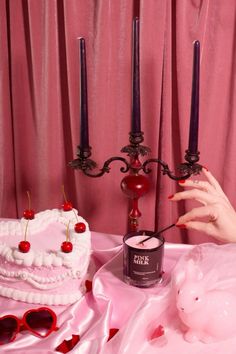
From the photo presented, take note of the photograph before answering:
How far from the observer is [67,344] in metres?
0.87

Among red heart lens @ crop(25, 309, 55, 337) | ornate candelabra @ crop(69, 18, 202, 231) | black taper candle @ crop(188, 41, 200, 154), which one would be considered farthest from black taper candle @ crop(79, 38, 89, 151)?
red heart lens @ crop(25, 309, 55, 337)

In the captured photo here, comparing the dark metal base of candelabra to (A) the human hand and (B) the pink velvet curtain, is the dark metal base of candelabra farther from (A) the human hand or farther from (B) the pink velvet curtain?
(B) the pink velvet curtain

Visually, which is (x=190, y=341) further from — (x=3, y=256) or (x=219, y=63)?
(x=219, y=63)

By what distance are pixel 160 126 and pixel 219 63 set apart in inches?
9.4

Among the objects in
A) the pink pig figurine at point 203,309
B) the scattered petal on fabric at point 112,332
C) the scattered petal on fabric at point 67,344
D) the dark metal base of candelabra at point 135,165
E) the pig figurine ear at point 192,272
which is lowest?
the scattered petal on fabric at point 67,344

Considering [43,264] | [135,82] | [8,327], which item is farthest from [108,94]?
[8,327]

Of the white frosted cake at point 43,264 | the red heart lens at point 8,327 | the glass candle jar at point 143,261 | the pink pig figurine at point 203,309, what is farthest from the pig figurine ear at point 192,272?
the red heart lens at point 8,327

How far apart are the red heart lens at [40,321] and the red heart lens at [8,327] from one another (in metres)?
0.03

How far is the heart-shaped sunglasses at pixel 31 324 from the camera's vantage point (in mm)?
900

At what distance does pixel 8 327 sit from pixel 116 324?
22cm

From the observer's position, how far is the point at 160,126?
1324mm

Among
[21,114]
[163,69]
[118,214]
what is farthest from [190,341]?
[21,114]

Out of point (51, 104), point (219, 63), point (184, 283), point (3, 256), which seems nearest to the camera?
point (184, 283)

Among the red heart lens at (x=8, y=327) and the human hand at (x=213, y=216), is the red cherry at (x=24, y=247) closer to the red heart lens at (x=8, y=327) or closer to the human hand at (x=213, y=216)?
the red heart lens at (x=8, y=327)
